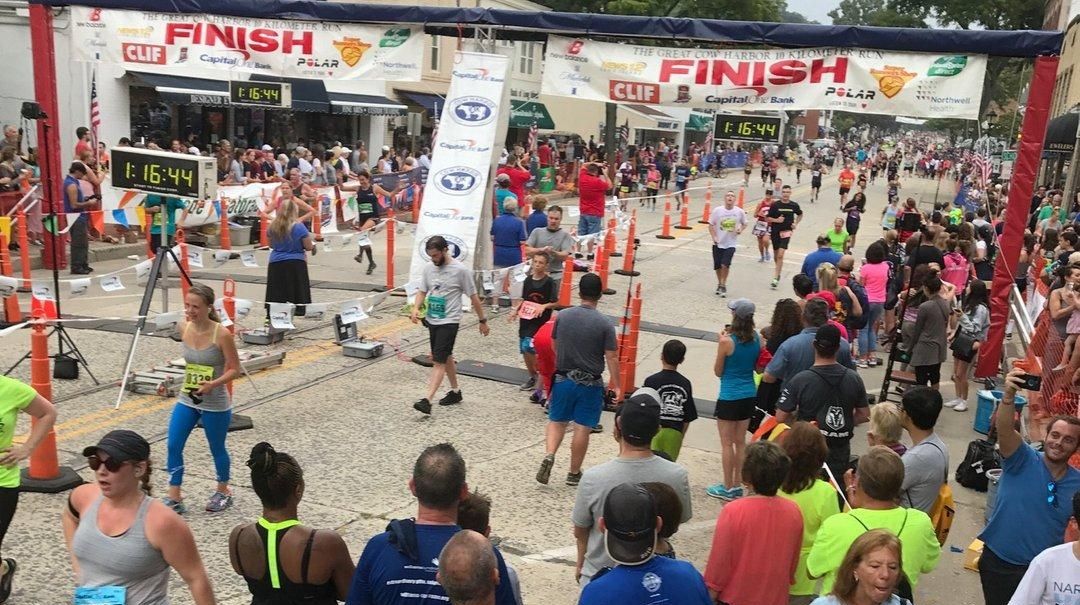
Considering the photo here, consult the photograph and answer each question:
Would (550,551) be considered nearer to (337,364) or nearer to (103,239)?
(337,364)

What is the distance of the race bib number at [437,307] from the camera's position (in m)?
9.41

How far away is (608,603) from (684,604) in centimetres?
27

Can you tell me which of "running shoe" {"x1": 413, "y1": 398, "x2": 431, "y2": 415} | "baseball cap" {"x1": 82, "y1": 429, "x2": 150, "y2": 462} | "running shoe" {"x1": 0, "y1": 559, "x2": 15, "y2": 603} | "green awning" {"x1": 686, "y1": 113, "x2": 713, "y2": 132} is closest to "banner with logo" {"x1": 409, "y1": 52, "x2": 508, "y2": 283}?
"running shoe" {"x1": 413, "y1": 398, "x2": 431, "y2": 415}

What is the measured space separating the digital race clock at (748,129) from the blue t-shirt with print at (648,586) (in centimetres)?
1484

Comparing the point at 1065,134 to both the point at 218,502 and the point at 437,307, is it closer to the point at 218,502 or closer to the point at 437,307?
the point at 437,307

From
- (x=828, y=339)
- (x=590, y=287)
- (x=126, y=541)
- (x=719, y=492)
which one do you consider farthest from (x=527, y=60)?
(x=126, y=541)

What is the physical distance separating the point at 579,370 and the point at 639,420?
9.43 ft

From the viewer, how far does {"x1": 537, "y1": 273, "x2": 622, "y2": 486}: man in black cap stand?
7.60 m

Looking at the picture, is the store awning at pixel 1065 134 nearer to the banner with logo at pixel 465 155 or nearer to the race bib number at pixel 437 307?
the banner with logo at pixel 465 155

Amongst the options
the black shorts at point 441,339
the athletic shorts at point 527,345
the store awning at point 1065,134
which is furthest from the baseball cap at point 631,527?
the store awning at point 1065,134

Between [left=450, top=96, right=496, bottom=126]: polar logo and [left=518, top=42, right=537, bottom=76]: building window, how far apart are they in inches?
1301

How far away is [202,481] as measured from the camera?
7.49 meters

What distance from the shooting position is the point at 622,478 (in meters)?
4.68

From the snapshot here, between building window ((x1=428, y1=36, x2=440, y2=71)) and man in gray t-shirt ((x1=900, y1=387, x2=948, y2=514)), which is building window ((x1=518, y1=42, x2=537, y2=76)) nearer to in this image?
building window ((x1=428, y1=36, x2=440, y2=71))
